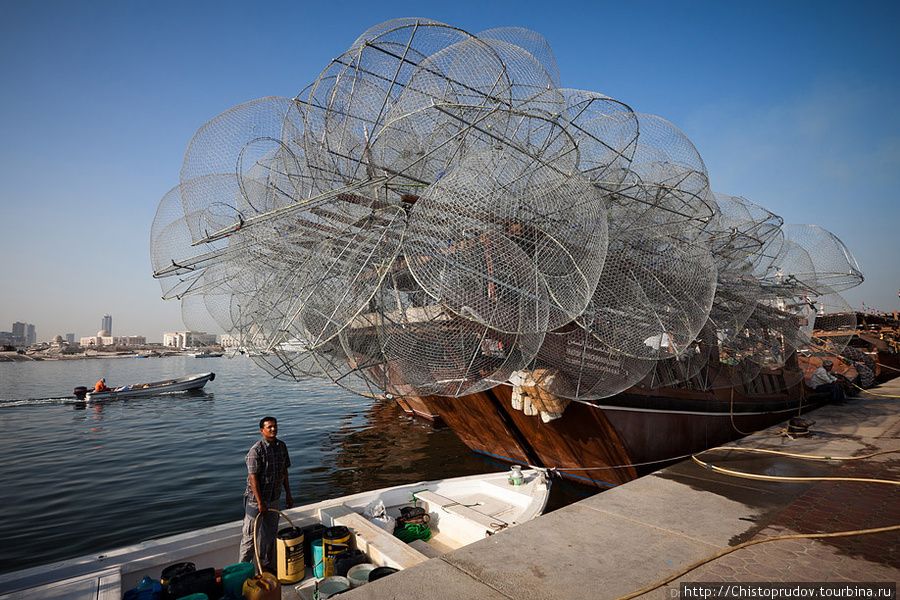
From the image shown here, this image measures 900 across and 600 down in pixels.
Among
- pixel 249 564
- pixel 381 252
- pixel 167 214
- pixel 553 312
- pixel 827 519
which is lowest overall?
pixel 249 564

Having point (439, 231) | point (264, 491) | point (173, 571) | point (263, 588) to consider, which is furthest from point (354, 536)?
point (439, 231)

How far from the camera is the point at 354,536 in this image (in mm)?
4926

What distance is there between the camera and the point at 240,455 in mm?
12367

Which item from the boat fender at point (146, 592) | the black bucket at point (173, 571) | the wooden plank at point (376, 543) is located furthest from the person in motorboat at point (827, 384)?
the boat fender at point (146, 592)

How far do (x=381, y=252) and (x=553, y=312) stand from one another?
196 centimetres

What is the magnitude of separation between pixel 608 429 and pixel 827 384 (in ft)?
32.1

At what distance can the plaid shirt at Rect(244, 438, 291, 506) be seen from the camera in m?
4.55

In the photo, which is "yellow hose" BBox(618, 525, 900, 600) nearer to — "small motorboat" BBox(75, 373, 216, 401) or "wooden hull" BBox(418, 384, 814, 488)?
"wooden hull" BBox(418, 384, 814, 488)

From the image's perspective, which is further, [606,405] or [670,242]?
[606,405]

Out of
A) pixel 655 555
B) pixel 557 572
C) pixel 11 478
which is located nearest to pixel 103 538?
pixel 11 478

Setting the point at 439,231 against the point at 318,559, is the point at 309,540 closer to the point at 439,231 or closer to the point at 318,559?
the point at 318,559

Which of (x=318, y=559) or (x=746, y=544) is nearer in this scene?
(x=746, y=544)

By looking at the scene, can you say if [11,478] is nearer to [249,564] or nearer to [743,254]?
[249,564]

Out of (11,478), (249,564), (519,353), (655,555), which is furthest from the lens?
(11,478)
